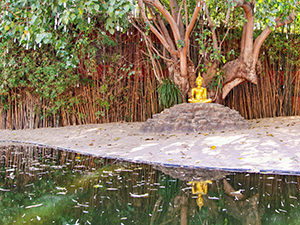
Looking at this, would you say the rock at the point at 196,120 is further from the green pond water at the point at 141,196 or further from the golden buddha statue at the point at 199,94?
the green pond water at the point at 141,196

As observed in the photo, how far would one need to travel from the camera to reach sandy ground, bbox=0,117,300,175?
264cm

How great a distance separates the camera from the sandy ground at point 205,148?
2637 mm

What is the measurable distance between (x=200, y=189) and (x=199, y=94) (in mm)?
3149

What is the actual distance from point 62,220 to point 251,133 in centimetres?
295

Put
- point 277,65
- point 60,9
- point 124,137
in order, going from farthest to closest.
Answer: point 277,65
point 124,137
point 60,9

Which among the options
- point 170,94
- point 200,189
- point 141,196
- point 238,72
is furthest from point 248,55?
point 141,196

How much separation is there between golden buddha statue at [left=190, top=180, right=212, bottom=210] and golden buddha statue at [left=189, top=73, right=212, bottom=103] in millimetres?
2872

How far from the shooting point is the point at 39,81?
6113 millimetres

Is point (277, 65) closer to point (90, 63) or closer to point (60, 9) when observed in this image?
point (90, 63)

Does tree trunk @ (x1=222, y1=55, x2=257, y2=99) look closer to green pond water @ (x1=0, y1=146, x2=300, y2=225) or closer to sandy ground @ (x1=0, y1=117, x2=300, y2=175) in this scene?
sandy ground @ (x1=0, y1=117, x2=300, y2=175)

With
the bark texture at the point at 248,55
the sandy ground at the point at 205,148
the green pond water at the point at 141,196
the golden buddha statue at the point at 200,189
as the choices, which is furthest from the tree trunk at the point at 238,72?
the golden buddha statue at the point at 200,189

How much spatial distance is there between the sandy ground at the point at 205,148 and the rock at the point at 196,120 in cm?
23

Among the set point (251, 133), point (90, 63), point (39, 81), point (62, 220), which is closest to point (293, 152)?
point (251, 133)

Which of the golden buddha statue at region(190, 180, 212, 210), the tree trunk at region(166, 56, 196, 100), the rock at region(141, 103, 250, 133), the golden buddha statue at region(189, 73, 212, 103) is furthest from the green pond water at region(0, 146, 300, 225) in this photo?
the tree trunk at region(166, 56, 196, 100)
